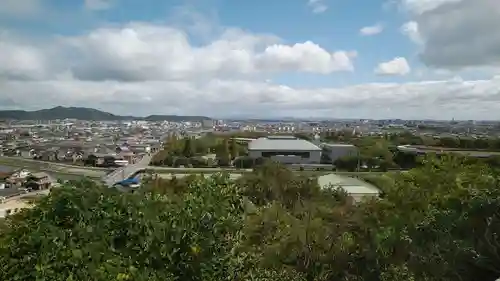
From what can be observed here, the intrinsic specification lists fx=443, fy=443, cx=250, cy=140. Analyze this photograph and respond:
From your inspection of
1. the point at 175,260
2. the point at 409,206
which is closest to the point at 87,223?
the point at 175,260

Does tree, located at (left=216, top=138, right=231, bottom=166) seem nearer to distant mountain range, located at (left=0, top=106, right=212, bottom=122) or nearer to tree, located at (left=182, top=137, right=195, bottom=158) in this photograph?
tree, located at (left=182, top=137, right=195, bottom=158)

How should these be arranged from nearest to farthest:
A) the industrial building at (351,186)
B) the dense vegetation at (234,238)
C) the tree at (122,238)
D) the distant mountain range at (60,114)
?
the tree at (122,238)
the dense vegetation at (234,238)
the industrial building at (351,186)
the distant mountain range at (60,114)

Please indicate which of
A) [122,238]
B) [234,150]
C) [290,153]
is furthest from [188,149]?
[122,238]

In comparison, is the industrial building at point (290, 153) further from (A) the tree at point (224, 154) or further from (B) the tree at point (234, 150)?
(A) the tree at point (224, 154)

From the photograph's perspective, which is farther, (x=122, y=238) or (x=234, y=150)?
(x=234, y=150)

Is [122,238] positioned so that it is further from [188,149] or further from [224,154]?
[188,149]

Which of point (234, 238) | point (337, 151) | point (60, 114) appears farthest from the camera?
point (60, 114)

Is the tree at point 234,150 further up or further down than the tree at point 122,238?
further down

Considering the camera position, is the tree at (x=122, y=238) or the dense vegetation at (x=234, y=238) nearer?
the tree at (x=122, y=238)

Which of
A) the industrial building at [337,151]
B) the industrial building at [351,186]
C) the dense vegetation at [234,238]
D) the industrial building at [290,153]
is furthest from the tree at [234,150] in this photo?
the dense vegetation at [234,238]
